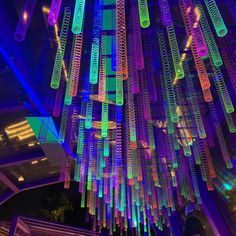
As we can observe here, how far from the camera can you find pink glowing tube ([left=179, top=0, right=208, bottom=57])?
5.41ft

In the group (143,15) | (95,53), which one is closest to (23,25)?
(95,53)

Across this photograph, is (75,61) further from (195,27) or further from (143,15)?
(195,27)

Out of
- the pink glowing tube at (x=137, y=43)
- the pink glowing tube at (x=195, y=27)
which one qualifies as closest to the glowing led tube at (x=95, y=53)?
the pink glowing tube at (x=137, y=43)

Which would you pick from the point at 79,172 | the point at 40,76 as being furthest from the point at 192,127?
the point at 40,76

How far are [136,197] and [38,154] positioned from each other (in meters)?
3.86

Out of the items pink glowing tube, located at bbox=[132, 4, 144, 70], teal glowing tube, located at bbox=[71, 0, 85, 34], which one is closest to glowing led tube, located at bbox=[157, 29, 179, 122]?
pink glowing tube, located at bbox=[132, 4, 144, 70]

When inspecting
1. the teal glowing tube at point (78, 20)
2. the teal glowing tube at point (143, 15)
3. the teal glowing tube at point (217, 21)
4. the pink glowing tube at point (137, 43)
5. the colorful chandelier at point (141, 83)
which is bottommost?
the colorful chandelier at point (141, 83)

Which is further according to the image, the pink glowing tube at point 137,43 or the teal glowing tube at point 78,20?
the pink glowing tube at point 137,43

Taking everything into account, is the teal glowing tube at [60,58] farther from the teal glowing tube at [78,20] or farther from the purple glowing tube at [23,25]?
the teal glowing tube at [78,20]

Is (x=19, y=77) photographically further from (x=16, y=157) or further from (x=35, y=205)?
(x=35, y=205)

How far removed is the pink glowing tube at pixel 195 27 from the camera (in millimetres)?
1650

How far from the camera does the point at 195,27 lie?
5.70 feet

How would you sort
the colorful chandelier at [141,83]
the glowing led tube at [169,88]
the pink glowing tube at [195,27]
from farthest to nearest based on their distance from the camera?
the glowing led tube at [169,88] < the colorful chandelier at [141,83] < the pink glowing tube at [195,27]

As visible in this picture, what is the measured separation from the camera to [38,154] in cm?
817
